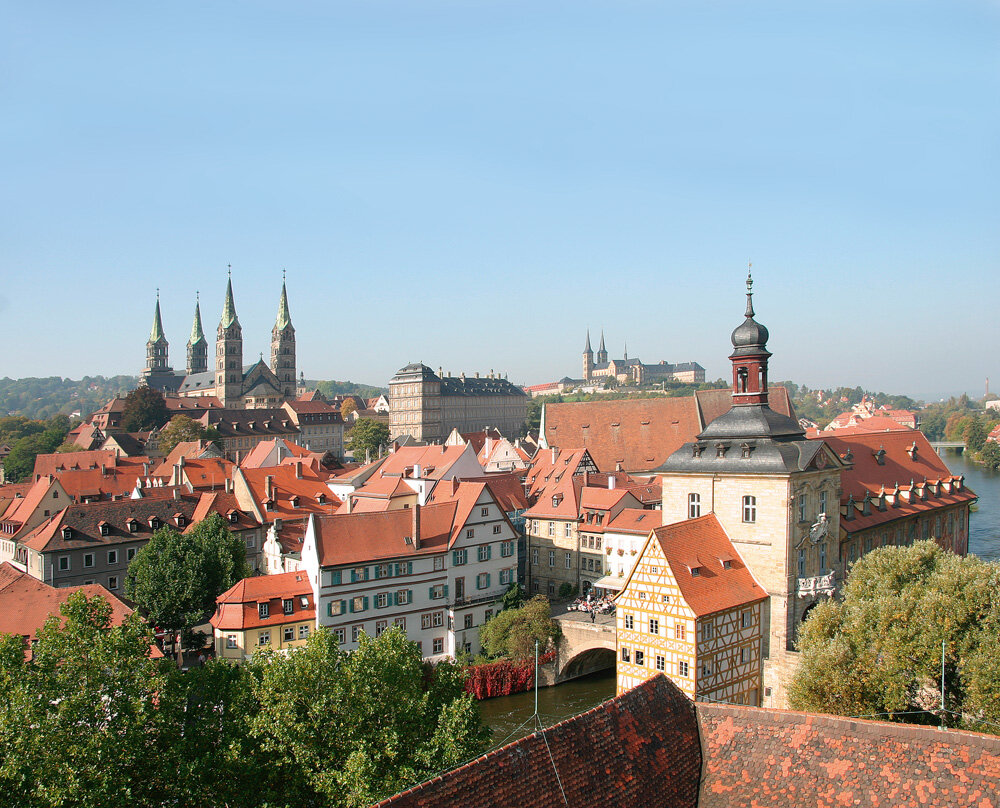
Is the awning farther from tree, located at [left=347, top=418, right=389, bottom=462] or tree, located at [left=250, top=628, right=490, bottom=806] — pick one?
tree, located at [left=347, top=418, right=389, bottom=462]

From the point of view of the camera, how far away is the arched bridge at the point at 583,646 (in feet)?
124

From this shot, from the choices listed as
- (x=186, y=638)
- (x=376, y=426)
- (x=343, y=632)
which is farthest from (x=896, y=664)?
(x=376, y=426)

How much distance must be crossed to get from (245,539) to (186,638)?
474 inches

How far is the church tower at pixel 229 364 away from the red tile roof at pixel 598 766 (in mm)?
148803

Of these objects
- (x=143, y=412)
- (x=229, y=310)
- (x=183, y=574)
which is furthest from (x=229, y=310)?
(x=183, y=574)

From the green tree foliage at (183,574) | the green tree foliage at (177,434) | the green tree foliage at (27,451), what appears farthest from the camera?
the green tree foliage at (177,434)

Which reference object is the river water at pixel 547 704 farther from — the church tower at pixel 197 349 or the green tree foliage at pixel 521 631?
the church tower at pixel 197 349

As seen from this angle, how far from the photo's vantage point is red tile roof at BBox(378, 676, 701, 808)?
12.4 metres

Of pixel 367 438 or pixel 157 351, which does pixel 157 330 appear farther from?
pixel 367 438

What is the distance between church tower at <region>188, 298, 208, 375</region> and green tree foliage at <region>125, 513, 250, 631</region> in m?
148

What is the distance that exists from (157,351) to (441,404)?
77.8 meters

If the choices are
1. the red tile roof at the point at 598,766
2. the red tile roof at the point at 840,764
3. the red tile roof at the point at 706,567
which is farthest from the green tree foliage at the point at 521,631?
the red tile roof at the point at 840,764

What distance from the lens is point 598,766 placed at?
13617 mm

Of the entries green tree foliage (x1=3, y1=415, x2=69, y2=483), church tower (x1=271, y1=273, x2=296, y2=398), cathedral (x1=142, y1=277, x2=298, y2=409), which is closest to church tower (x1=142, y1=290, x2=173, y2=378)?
cathedral (x1=142, y1=277, x2=298, y2=409)
